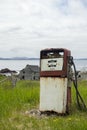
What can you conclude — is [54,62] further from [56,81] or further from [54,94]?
[54,94]

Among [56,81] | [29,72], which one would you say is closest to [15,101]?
[56,81]

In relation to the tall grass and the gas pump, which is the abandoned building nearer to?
the tall grass

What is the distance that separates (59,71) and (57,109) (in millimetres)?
799

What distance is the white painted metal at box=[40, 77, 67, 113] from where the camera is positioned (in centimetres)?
820

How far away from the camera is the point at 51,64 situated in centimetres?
856

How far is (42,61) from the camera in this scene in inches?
343

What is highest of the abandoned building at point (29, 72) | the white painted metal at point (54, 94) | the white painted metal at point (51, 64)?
the white painted metal at point (51, 64)

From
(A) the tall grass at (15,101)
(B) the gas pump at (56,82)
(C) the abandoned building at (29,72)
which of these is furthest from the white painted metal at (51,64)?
(C) the abandoned building at (29,72)

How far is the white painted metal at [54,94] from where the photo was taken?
8.20 metres

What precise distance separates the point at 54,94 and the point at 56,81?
10.9 inches

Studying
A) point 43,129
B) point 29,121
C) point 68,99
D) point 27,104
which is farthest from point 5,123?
point 27,104

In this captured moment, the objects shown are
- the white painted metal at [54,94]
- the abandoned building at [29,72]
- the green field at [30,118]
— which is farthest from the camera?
the abandoned building at [29,72]

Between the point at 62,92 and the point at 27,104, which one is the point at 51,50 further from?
the point at 27,104

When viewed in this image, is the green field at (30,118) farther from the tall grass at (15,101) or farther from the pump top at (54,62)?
the pump top at (54,62)
